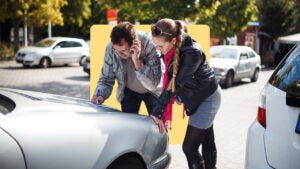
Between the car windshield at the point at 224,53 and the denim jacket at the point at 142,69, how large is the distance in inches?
472

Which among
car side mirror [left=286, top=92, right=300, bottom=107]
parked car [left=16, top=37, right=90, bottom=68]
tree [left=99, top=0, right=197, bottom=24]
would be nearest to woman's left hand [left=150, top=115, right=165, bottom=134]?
car side mirror [left=286, top=92, right=300, bottom=107]

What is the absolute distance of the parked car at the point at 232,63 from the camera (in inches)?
581

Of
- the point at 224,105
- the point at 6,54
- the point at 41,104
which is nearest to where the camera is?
the point at 41,104

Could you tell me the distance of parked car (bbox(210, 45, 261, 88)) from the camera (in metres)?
14.8

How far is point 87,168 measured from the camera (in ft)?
8.35

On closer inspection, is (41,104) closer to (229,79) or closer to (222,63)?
(222,63)

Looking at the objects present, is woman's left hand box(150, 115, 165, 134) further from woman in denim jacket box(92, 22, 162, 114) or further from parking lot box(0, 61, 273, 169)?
parking lot box(0, 61, 273, 169)

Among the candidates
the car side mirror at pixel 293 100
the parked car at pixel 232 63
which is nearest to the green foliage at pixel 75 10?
the parked car at pixel 232 63

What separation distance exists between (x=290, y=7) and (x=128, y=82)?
29816mm

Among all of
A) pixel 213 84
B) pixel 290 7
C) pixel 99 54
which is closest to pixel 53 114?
pixel 213 84

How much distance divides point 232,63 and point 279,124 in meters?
12.5

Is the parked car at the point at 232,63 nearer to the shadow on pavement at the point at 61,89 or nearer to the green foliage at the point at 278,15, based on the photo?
the shadow on pavement at the point at 61,89

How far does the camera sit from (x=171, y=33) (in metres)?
3.32

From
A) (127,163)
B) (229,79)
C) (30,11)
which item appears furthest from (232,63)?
(30,11)
